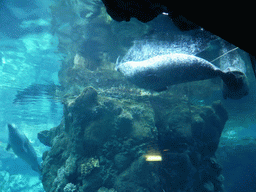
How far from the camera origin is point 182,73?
466cm

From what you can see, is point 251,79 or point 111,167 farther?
point 251,79

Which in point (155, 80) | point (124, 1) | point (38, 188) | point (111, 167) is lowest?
point (38, 188)

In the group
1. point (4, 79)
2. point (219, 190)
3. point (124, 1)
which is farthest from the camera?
point (4, 79)

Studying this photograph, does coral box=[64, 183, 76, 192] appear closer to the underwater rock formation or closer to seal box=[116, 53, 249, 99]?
the underwater rock formation

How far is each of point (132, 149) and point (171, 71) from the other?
4.79m

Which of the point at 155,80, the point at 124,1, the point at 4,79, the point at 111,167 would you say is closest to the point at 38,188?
the point at 4,79

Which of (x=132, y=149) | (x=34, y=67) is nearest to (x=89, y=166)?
(x=132, y=149)

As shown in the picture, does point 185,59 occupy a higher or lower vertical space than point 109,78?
Answer: higher

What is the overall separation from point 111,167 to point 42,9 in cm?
1102

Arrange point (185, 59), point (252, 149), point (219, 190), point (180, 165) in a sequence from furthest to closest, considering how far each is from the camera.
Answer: point (252, 149)
point (219, 190)
point (180, 165)
point (185, 59)

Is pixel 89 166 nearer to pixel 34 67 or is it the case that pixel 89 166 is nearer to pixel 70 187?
pixel 70 187

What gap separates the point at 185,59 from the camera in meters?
4.54

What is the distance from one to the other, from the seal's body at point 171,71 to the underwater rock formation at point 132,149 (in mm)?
3531

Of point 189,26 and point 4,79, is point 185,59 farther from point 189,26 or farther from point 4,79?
point 4,79
